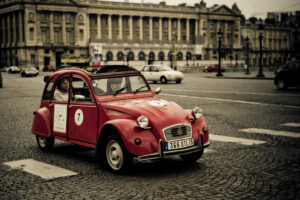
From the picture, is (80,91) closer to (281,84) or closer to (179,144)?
(179,144)

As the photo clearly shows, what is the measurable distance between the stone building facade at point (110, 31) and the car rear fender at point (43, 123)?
262ft

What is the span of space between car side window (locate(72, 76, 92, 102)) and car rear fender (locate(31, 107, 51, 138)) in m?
0.83

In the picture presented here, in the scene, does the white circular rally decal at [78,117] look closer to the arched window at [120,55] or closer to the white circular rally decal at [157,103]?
the white circular rally decal at [157,103]

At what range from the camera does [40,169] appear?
6.23 metres

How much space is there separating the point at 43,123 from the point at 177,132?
290cm

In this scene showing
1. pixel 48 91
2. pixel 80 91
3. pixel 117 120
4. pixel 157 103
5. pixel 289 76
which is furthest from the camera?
pixel 289 76

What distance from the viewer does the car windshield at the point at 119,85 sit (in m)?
6.54

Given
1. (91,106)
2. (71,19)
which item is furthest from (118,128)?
(71,19)

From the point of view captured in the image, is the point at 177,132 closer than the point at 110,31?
Yes

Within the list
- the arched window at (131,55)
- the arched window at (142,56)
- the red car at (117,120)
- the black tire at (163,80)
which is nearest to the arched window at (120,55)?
the arched window at (131,55)

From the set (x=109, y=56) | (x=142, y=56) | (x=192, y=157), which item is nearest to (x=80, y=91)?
(x=192, y=157)

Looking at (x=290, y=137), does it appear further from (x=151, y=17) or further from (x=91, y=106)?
(x=151, y=17)

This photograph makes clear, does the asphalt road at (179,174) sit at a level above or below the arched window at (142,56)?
below

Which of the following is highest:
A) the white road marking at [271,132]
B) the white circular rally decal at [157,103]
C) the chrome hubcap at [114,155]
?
the white circular rally decal at [157,103]
